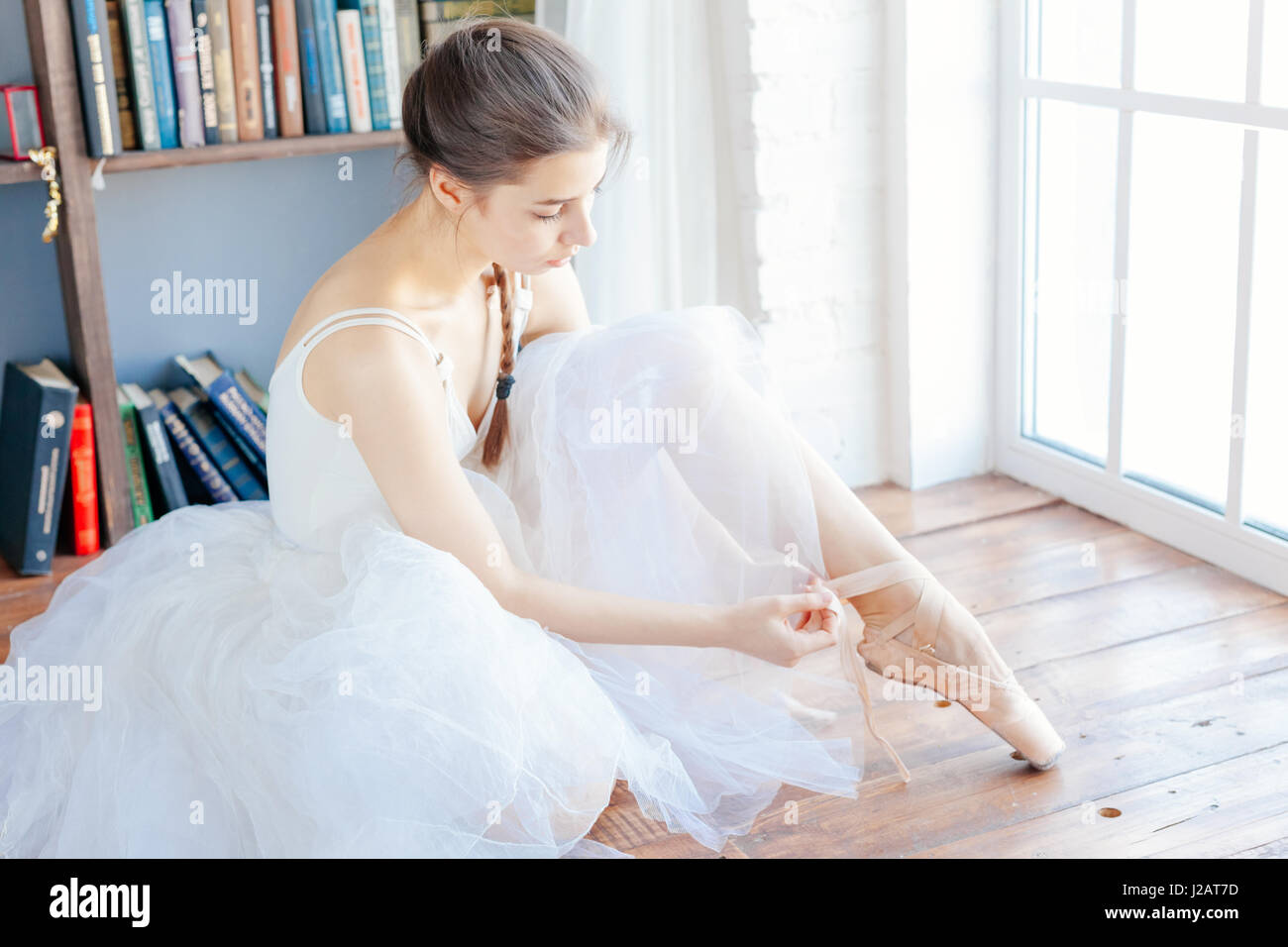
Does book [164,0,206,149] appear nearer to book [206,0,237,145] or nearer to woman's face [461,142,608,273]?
book [206,0,237,145]

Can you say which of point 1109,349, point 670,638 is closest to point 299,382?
point 670,638

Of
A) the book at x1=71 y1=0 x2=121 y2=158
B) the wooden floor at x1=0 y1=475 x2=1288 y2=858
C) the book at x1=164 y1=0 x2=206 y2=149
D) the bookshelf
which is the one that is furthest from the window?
the book at x1=71 y1=0 x2=121 y2=158

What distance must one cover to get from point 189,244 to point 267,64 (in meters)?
0.37

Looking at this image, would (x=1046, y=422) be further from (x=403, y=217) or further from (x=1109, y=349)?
(x=403, y=217)

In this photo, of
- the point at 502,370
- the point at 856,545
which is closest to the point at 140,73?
the point at 502,370

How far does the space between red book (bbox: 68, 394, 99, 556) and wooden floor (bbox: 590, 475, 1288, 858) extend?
114 cm

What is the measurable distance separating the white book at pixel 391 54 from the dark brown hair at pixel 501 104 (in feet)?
3.00

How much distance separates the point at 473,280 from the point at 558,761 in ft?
1.81

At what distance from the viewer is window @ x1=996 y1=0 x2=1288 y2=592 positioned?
180 cm

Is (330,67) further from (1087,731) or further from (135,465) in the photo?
(1087,731)

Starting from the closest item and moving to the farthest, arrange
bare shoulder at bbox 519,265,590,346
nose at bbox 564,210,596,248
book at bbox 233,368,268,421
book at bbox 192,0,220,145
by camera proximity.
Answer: nose at bbox 564,210,596,248 → bare shoulder at bbox 519,265,590,346 → book at bbox 192,0,220,145 → book at bbox 233,368,268,421

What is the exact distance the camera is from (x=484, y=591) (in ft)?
4.31

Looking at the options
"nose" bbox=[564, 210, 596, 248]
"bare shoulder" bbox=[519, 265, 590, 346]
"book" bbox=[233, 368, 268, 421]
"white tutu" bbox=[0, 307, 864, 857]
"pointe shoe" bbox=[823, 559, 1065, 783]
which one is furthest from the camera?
"book" bbox=[233, 368, 268, 421]
